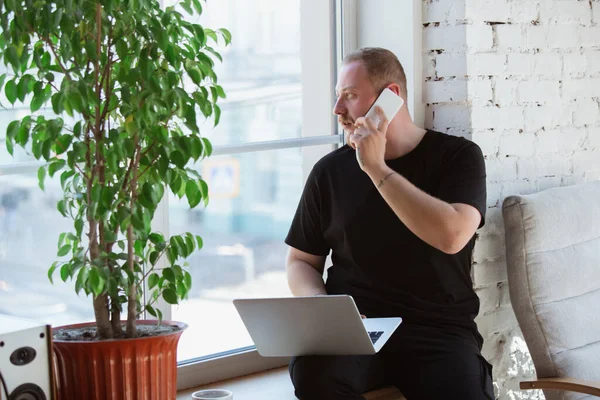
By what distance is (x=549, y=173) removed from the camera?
9.41 feet

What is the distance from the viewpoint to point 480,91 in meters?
2.66

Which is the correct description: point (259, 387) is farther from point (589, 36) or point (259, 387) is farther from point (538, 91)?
point (589, 36)

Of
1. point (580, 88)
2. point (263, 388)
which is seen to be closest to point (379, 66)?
point (580, 88)

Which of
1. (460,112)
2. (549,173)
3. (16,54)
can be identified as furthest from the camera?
(549,173)

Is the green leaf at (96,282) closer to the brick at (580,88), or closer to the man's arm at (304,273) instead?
the man's arm at (304,273)

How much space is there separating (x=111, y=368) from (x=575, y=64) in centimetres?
191

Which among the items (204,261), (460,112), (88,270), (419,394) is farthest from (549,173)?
(88,270)

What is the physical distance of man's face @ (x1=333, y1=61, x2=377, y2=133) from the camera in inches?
95.1

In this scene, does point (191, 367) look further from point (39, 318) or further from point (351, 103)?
point (351, 103)

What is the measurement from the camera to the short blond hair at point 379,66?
243cm

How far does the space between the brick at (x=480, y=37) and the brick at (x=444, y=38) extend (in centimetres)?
2

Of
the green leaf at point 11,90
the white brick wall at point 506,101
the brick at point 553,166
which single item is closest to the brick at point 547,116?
the white brick wall at point 506,101

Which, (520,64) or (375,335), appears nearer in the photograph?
(375,335)

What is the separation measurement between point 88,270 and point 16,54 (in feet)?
1.51
